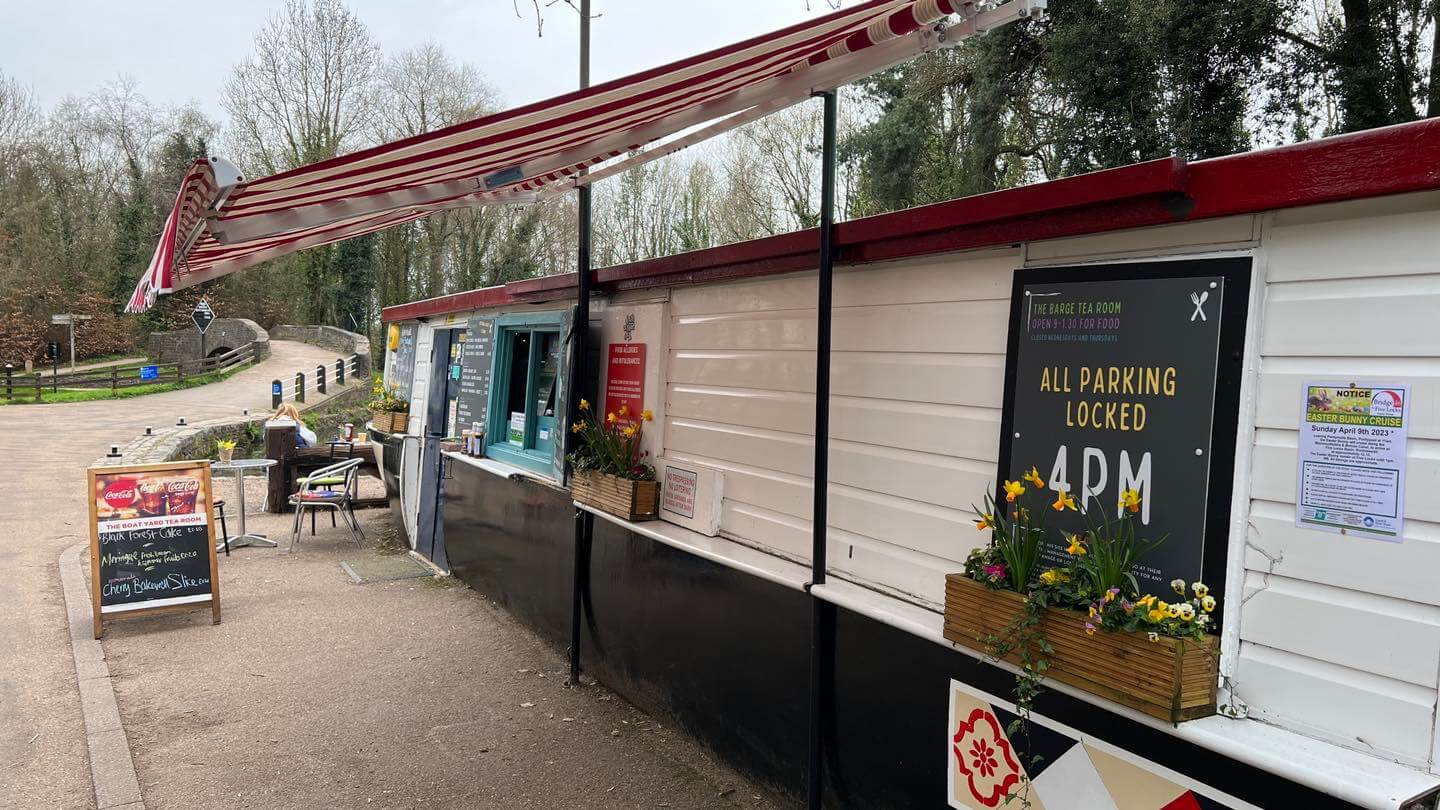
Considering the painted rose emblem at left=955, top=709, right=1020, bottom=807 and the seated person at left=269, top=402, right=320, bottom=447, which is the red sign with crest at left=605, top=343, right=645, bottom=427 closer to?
the painted rose emblem at left=955, top=709, right=1020, bottom=807

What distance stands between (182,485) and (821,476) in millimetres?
5441

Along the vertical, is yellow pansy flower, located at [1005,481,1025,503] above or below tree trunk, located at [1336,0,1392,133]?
below

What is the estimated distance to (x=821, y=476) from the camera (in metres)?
3.58

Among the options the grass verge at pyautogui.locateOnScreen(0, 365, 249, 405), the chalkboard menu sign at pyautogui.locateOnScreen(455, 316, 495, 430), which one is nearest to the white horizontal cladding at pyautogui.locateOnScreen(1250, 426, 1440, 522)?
the chalkboard menu sign at pyautogui.locateOnScreen(455, 316, 495, 430)

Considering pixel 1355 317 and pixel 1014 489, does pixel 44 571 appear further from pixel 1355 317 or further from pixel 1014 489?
pixel 1355 317

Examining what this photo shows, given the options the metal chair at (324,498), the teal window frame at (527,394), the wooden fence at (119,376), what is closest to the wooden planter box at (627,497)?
the teal window frame at (527,394)

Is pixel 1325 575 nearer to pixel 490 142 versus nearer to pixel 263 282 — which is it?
pixel 490 142

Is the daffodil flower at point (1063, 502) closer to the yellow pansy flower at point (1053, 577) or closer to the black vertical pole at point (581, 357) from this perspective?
the yellow pansy flower at point (1053, 577)

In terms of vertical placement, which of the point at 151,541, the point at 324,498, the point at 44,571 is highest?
the point at 151,541

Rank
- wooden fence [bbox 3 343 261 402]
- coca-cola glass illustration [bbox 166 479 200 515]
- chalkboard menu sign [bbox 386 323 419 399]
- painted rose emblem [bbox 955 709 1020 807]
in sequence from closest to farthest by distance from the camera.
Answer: painted rose emblem [bbox 955 709 1020 807] → coca-cola glass illustration [bbox 166 479 200 515] → chalkboard menu sign [bbox 386 323 419 399] → wooden fence [bbox 3 343 261 402]

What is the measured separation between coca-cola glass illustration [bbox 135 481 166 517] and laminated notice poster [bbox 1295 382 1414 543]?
7083mm

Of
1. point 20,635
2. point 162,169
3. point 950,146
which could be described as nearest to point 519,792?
point 20,635

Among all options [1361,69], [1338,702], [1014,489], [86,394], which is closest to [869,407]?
[1014,489]

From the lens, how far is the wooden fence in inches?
1053
